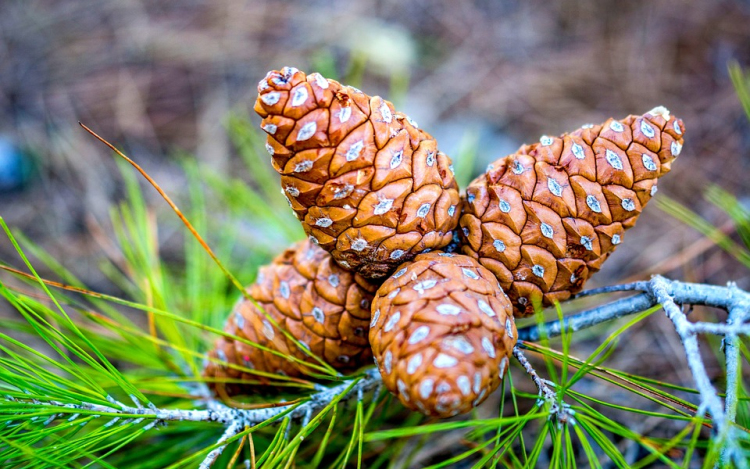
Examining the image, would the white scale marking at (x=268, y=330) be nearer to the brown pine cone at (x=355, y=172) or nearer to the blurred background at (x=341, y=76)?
the brown pine cone at (x=355, y=172)

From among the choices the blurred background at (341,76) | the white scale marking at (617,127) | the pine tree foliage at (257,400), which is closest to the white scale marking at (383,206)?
the pine tree foliage at (257,400)

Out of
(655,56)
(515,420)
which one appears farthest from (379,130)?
(655,56)

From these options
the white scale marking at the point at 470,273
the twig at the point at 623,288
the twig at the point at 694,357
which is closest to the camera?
the twig at the point at 694,357

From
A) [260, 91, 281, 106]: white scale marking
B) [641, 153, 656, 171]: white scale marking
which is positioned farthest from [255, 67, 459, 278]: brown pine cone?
[641, 153, 656, 171]: white scale marking

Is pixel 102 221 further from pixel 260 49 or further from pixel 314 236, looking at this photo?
pixel 314 236

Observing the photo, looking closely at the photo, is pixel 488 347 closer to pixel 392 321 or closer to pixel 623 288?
pixel 392 321

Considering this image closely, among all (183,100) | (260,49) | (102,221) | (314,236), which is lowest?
(314,236)

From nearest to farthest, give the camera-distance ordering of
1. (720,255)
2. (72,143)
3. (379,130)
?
(379,130) → (720,255) → (72,143)
